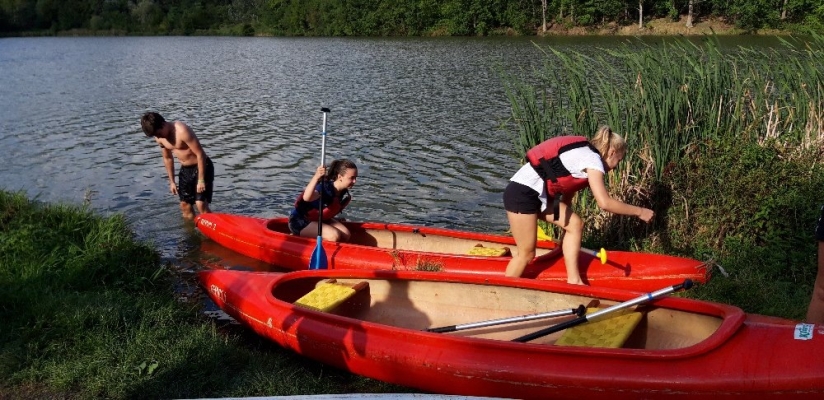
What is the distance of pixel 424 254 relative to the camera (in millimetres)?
7348

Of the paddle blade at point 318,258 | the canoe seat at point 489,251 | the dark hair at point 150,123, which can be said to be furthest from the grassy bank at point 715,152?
the dark hair at point 150,123

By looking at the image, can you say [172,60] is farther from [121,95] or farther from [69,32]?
[69,32]

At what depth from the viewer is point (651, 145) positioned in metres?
7.74

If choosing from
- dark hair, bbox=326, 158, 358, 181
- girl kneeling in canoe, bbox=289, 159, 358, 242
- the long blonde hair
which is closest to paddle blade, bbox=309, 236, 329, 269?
girl kneeling in canoe, bbox=289, 159, 358, 242

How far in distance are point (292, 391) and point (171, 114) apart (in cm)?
1639

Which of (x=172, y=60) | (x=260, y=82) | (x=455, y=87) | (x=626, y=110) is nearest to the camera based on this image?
(x=626, y=110)

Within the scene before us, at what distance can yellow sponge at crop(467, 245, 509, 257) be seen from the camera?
7359 millimetres

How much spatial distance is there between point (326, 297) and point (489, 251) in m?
2.05

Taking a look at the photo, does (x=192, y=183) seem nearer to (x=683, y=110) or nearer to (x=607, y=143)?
→ (x=607, y=143)

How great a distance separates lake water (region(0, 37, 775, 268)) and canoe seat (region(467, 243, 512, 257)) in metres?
2.40

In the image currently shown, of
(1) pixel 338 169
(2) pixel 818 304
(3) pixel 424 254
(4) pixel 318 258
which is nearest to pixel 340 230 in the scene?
(4) pixel 318 258

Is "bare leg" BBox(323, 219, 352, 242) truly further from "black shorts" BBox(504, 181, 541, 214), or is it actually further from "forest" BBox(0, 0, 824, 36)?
"forest" BBox(0, 0, 824, 36)

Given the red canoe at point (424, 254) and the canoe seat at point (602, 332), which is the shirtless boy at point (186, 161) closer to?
the red canoe at point (424, 254)

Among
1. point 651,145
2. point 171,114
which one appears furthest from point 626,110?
point 171,114
